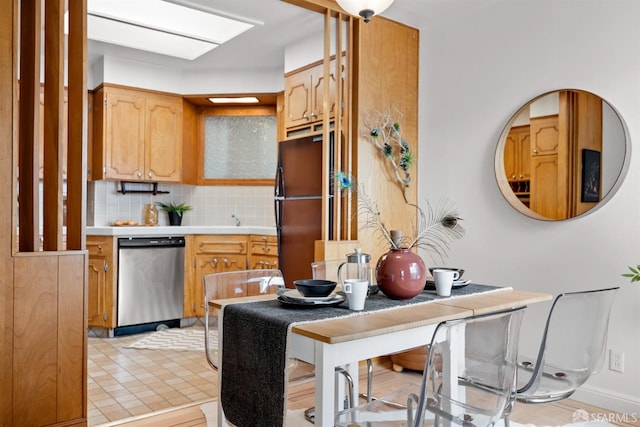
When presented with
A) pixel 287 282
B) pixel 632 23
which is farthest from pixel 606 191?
pixel 287 282

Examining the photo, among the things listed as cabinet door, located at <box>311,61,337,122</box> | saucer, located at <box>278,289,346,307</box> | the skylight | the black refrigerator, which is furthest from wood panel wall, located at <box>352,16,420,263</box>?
saucer, located at <box>278,289,346,307</box>

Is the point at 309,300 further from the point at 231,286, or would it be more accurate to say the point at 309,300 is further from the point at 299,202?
the point at 299,202

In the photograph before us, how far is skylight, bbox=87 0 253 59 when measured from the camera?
3404 mm

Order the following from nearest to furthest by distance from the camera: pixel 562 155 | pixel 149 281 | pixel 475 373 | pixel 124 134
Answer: pixel 475 373
pixel 562 155
pixel 149 281
pixel 124 134

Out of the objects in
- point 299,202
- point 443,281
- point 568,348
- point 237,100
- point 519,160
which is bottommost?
point 568,348

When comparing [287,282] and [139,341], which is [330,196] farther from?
[139,341]

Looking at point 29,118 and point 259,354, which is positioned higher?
point 29,118

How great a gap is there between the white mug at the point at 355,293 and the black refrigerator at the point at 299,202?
5.50 ft

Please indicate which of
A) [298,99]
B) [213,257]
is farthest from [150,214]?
[298,99]

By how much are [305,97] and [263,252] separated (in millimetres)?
1475

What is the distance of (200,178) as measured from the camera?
5438mm

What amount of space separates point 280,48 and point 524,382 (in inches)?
134

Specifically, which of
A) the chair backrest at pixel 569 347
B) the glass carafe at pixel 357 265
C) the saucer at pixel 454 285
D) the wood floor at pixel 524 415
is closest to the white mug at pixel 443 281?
the saucer at pixel 454 285

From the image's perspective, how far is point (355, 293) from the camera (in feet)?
6.02
